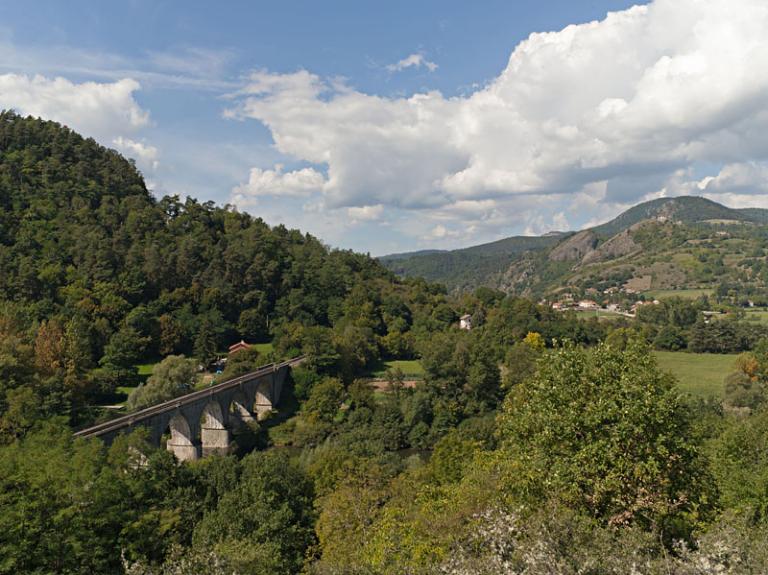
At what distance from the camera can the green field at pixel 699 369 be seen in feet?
197

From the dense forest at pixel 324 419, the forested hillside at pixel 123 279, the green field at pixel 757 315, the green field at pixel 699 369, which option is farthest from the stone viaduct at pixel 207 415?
the green field at pixel 757 315

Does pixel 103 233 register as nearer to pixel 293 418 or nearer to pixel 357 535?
pixel 293 418

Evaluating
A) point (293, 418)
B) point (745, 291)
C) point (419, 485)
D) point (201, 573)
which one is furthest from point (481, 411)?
point (745, 291)

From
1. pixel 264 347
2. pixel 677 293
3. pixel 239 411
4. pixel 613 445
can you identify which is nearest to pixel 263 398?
pixel 239 411

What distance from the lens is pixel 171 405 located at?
39625 mm

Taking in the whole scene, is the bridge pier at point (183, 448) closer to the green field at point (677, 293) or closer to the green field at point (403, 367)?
the green field at point (403, 367)

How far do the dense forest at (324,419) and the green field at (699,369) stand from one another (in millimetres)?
3749

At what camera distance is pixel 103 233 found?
69562 mm

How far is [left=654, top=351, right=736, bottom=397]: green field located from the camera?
6009 cm

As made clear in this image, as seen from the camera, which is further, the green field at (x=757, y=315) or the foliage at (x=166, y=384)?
the green field at (x=757, y=315)

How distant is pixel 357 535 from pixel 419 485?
600 centimetres

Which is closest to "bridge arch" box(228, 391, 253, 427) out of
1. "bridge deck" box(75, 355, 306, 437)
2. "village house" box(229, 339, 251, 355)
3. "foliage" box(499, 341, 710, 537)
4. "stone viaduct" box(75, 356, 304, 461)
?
"stone viaduct" box(75, 356, 304, 461)

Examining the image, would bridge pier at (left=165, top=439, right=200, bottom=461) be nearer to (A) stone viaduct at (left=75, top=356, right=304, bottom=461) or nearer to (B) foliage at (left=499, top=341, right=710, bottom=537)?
A: (A) stone viaduct at (left=75, top=356, right=304, bottom=461)

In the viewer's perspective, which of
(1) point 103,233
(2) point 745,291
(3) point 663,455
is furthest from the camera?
(2) point 745,291
